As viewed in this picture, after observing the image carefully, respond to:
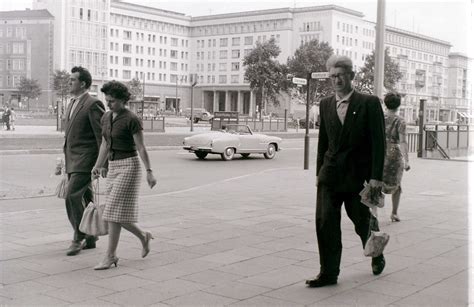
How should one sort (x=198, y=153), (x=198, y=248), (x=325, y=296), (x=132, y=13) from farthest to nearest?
(x=132, y=13) < (x=198, y=153) < (x=198, y=248) < (x=325, y=296)

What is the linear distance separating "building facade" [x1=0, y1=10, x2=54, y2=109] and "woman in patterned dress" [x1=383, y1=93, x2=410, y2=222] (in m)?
107

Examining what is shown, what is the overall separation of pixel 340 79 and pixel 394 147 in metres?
3.34

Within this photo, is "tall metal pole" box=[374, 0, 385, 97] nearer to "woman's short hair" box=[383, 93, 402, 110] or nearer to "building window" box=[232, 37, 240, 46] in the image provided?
"woman's short hair" box=[383, 93, 402, 110]

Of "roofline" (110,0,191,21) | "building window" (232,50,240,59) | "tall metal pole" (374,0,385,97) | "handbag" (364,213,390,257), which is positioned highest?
"roofline" (110,0,191,21)

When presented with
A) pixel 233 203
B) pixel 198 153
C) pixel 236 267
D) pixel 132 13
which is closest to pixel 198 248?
pixel 236 267

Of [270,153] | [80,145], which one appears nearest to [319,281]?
[80,145]

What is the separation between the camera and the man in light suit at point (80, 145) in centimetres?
634

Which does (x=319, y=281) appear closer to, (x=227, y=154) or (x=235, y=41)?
(x=227, y=154)

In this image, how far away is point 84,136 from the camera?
640 cm

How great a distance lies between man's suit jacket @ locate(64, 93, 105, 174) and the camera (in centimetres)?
634

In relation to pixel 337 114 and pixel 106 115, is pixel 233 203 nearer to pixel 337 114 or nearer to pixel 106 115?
pixel 106 115

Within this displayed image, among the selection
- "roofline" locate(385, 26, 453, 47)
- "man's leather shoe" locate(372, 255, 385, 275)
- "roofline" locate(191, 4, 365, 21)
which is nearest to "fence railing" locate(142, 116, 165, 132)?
"man's leather shoe" locate(372, 255, 385, 275)

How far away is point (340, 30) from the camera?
115 meters

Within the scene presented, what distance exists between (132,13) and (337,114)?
12614cm
